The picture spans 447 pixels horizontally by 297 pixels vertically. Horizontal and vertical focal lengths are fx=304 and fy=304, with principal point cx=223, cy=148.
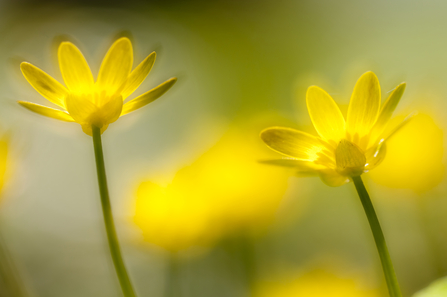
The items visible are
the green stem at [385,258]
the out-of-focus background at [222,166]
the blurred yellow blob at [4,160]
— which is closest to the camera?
the green stem at [385,258]

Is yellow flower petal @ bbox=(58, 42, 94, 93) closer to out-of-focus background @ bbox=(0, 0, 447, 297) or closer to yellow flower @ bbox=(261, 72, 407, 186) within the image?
out-of-focus background @ bbox=(0, 0, 447, 297)

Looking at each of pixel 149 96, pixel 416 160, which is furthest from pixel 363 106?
pixel 416 160

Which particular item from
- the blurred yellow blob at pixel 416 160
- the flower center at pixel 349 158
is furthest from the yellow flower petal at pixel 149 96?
Answer: the blurred yellow blob at pixel 416 160

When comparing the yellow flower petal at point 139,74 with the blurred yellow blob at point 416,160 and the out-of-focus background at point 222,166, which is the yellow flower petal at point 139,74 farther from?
the blurred yellow blob at point 416,160

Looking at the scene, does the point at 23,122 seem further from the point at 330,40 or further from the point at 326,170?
the point at 330,40

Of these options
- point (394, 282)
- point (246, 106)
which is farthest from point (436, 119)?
point (246, 106)

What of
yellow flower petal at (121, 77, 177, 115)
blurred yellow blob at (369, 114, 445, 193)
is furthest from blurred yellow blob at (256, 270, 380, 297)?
yellow flower petal at (121, 77, 177, 115)
